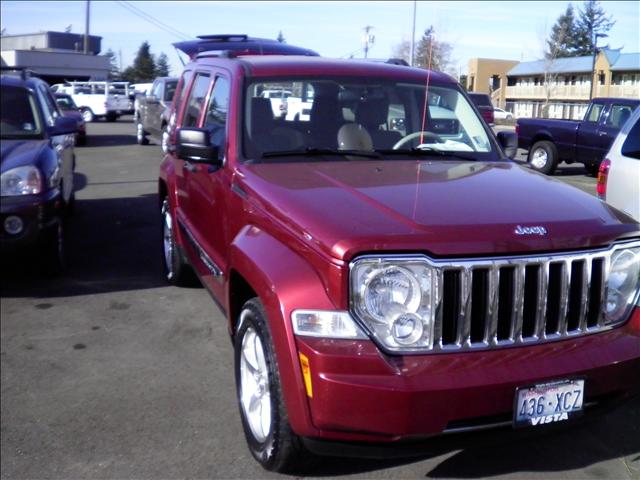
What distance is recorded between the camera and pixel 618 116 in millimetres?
14156

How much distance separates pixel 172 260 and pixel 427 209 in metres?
3.80

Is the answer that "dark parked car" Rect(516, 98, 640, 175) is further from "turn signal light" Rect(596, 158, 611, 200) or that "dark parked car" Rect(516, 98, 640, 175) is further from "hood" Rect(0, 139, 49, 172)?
"hood" Rect(0, 139, 49, 172)

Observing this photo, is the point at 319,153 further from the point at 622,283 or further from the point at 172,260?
the point at 172,260

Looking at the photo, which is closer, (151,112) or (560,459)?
(560,459)

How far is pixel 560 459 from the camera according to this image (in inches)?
146

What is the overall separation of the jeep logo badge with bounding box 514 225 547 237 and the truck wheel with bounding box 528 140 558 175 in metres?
14.0

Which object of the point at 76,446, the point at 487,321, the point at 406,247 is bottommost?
the point at 76,446

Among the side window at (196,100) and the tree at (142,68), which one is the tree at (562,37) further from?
the tree at (142,68)

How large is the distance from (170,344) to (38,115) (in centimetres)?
323

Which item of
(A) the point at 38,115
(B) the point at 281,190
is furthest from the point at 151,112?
(B) the point at 281,190

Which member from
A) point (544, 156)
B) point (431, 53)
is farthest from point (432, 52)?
point (544, 156)

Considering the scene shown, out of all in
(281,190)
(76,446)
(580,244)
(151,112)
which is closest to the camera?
(580,244)

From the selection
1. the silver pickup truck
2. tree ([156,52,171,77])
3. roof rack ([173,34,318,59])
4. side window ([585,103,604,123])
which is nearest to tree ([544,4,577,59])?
roof rack ([173,34,318,59])

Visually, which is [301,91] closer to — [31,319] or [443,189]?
[443,189]
